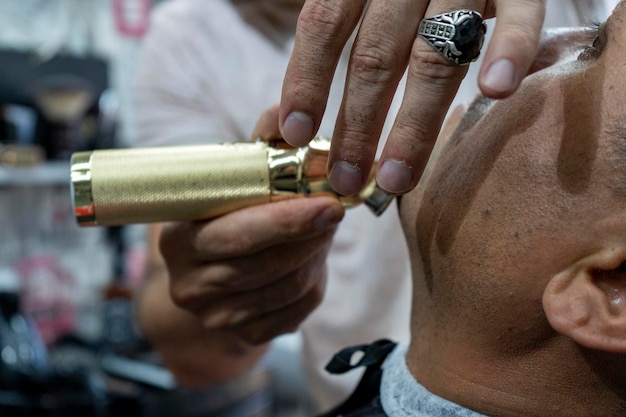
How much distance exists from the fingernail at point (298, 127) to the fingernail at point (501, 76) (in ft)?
0.64

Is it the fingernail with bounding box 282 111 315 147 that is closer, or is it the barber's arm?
the fingernail with bounding box 282 111 315 147

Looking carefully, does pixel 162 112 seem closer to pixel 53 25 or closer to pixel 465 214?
pixel 465 214

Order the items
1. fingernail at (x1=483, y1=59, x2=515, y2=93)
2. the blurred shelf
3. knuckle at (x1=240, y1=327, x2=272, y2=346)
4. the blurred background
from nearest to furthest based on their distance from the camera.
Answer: fingernail at (x1=483, y1=59, x2=515, y2=93) < knuckle at (x1=240, y1=327, x2=272, y2=346) < the blurred background < the blurred shelf

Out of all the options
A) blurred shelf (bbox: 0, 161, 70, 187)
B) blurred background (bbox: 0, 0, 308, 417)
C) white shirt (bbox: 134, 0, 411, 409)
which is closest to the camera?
white shirt (bbox: 134, 0, 411, 409)

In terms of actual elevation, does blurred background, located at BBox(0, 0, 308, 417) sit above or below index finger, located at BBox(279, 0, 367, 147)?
below

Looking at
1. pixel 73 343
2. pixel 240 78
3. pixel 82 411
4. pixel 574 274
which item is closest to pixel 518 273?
pixel 574 274

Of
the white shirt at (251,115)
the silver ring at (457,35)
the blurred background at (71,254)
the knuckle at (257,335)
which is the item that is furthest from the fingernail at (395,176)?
the blurred background at (71,254)

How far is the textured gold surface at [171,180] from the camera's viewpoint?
0.82 metres

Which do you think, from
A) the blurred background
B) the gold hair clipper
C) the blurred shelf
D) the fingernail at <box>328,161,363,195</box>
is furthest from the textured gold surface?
the blurred shelf

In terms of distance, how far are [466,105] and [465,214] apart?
17 centimetres

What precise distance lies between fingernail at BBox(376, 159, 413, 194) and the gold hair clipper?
17 centimetres

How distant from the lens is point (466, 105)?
0.87m

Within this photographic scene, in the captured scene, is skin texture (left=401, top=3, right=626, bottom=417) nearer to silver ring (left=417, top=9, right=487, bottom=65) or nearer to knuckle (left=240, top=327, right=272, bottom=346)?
silver ring (left=417, top=9, right=487, bottom=65)

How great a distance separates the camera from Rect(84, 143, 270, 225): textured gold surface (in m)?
0.82
